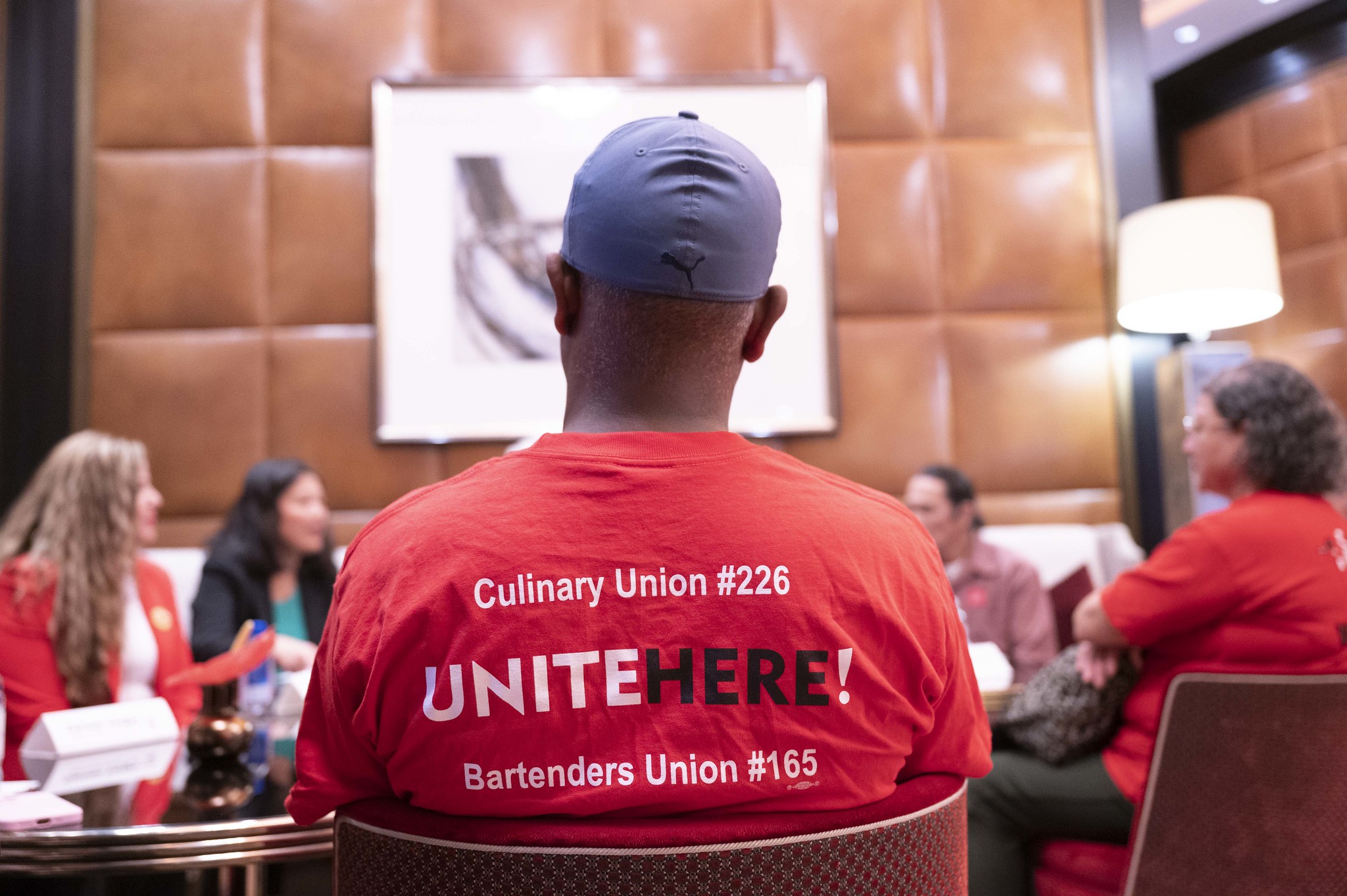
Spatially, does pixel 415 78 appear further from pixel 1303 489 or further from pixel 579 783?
pixel 579 783

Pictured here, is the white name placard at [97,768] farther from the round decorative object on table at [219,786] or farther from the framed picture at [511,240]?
the framed picture at [511,240]

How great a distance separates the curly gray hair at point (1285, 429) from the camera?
5.76ft

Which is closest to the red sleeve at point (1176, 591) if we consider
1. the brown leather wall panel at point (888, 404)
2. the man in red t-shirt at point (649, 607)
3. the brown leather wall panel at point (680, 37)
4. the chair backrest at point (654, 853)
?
the man in red t-shirt at point (649, 607)

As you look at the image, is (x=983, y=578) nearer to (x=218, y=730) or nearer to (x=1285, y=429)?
(x=1285, y=429)

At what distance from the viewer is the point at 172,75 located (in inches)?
138

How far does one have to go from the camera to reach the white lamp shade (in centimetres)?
322

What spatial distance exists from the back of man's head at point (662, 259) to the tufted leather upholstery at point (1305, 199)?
4497 mm

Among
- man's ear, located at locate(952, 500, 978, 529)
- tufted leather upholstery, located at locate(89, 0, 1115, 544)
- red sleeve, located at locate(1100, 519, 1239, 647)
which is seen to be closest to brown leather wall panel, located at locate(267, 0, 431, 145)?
tufted leather upholstery, located at locate(89, 0, 1115, 544)

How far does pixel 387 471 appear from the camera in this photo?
3479 mm

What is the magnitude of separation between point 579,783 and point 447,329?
2941mm

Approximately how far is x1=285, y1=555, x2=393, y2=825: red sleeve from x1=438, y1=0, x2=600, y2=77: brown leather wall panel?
3.18 metres

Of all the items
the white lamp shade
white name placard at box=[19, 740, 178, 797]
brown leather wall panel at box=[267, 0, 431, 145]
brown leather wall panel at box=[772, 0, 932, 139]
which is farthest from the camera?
brown leather wall panel at box=[772, 0, 932, 139]

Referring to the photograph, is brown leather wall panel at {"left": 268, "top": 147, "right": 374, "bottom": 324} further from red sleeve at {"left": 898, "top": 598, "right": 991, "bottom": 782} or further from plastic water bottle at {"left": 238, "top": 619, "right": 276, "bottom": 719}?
red sleeve at {"left": 898, "top": 598, "right": 991, "bottom": 782}

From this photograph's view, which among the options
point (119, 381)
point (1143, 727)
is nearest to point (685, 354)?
point (1143, 727)
